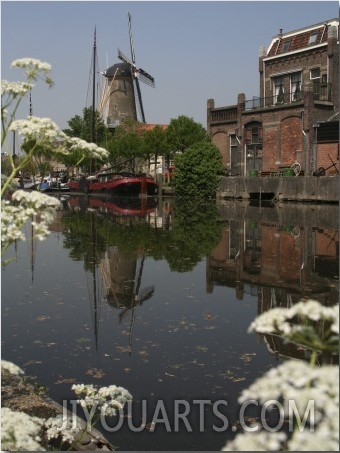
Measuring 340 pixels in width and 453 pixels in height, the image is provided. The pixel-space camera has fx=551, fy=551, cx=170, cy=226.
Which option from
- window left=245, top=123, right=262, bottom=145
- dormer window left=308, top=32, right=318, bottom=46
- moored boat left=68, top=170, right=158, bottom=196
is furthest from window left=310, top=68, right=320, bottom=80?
moored boat left=68, top=170, right=158, bottom=196

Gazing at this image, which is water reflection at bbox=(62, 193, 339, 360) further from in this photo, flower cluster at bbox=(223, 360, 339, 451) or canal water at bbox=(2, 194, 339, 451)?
flower cluster at bbox=(223, 360, 339, 451)

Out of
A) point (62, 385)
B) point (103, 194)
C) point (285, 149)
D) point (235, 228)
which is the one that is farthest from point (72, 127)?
point (62, 385)

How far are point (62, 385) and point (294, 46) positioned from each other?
43.7m

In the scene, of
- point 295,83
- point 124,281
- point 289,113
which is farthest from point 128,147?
point 124,281

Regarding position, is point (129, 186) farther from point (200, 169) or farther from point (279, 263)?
point (279, 263)

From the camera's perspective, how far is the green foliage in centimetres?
4372

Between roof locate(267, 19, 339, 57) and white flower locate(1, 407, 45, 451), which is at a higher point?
roof locate(267, 19, 339, 57)

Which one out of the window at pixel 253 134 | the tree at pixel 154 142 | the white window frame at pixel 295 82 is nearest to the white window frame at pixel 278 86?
the white window frame at pixel 295 82

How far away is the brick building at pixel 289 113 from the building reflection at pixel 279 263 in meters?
A: 15.2

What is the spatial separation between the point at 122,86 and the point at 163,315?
67305mm

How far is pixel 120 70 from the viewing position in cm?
7288

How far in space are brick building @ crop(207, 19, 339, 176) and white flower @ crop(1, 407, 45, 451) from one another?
3699 centimetres

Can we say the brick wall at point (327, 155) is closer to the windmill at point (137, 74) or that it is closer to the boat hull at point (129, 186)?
the boat hull at point (129, 186)

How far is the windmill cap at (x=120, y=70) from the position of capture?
72875 millimetres
